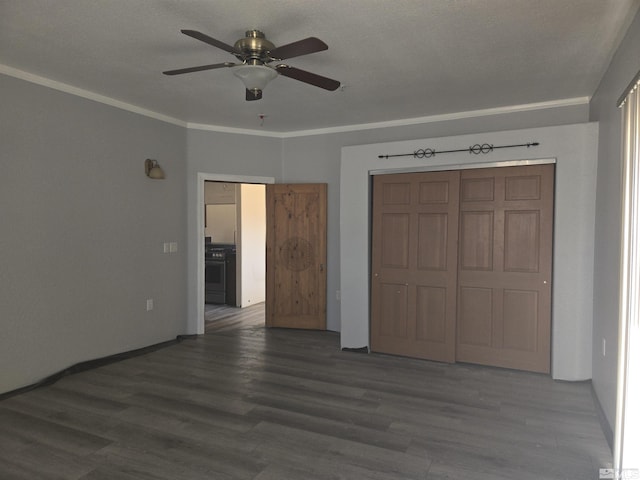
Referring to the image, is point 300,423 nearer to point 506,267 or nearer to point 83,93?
point 506,267

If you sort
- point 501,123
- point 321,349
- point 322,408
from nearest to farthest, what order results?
point 322,408
point 501,123
point 321,349

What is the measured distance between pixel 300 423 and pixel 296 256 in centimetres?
294

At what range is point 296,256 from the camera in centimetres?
573

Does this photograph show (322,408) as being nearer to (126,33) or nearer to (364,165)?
(364,165)

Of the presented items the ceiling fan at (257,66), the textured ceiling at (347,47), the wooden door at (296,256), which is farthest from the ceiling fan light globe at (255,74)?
the wooden door at (296,256)

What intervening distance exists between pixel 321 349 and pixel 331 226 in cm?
167

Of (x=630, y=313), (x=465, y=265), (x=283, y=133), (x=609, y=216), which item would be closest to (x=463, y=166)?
(x=465, y=265)

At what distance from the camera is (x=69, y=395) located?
350cm

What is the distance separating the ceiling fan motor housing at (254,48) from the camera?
264 centimetres

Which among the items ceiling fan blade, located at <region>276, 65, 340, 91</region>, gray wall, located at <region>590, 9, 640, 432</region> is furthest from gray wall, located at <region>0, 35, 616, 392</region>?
ceiling fan blade, located at <region>276, 65, 340, 91</region>

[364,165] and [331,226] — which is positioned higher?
[364,165]

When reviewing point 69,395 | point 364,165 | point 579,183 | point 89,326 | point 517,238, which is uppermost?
point 364,165

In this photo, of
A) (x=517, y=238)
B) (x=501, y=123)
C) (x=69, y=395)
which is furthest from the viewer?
(x=501, y=123)

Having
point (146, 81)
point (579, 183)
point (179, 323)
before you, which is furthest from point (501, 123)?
point (179, 323)
